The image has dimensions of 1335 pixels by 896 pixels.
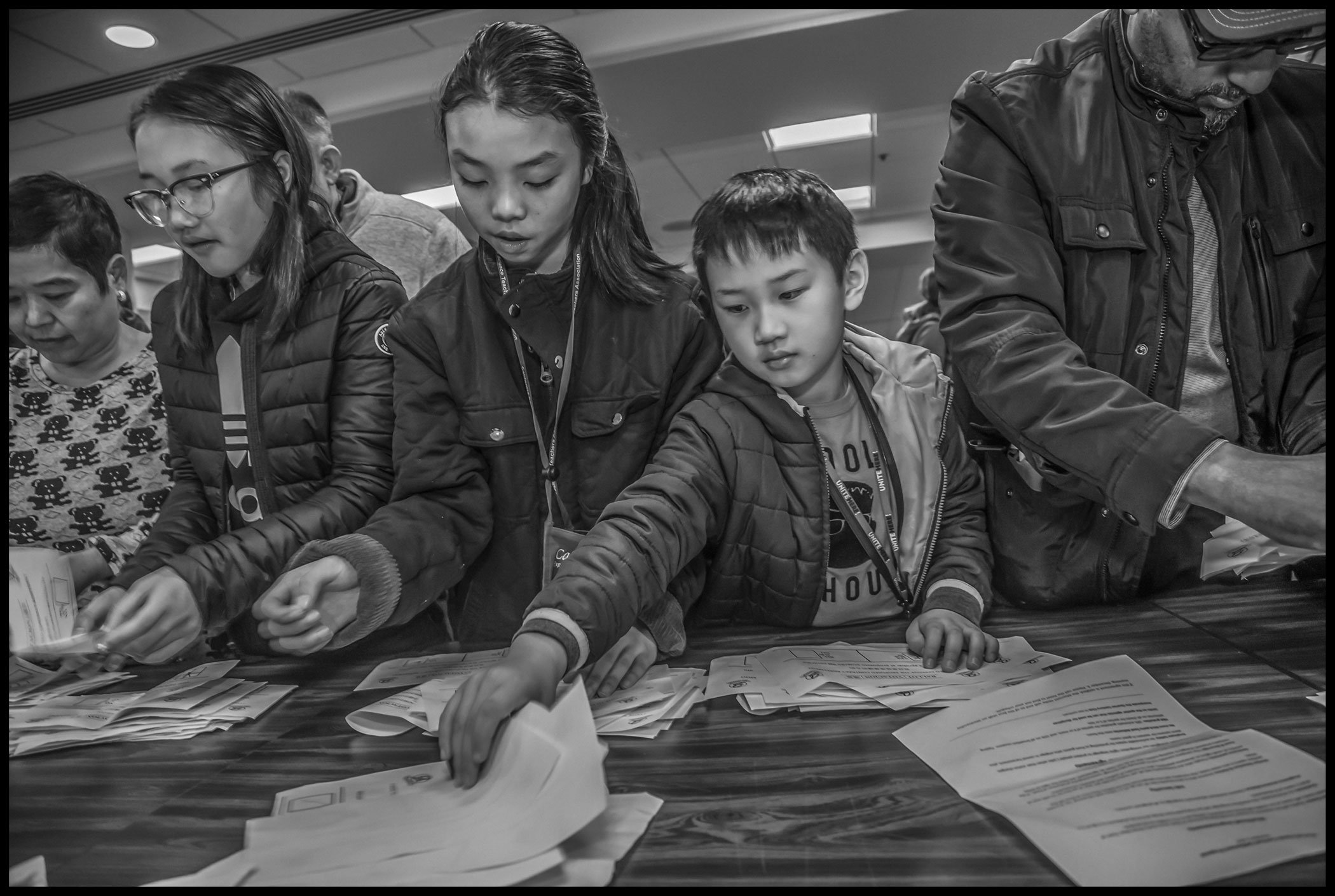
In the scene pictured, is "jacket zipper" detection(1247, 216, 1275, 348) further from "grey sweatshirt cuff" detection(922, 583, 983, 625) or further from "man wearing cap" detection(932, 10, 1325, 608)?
"grey sweatshirt cuff" detection(922, 583, 983, 625)

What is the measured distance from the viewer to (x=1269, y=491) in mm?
746

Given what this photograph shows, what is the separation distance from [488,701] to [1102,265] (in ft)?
3.16

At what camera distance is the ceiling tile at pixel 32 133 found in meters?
5.40

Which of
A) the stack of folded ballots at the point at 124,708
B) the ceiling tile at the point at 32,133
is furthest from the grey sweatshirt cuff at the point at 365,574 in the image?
the ceiling tile at the point at 32,133

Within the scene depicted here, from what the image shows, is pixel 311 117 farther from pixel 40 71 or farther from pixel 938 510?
pixel 40 71

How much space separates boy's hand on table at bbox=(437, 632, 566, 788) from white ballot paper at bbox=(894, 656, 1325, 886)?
0.33 meters

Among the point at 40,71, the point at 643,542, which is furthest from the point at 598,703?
the point at 40,71

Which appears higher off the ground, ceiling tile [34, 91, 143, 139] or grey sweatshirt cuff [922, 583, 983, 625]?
ceiling tile [34, 91, 143, 139]

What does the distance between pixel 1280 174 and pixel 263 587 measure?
1498 millimetres

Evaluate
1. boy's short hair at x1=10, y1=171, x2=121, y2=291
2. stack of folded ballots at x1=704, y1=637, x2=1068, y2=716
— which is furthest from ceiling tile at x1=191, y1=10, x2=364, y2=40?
stack of folded ballots at x1=704, y1=637, x2=1068, y2=716

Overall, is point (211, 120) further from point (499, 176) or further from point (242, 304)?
point (499, 176)

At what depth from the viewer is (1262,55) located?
0.94 metres

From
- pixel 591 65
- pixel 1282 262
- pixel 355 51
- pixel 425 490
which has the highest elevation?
pixel 355 51

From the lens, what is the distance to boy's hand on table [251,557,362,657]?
896mm
